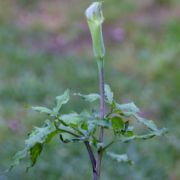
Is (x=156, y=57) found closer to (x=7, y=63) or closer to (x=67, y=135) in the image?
(x=7, y=63)

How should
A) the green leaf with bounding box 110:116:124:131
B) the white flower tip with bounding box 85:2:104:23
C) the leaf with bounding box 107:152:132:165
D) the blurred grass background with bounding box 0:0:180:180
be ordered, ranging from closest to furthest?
the white flower tip with bounding box 85:2:104:23 → the green leaf with bounding box 110:116:124:131 → the leaf with bounding box 107:152:132:165 → the blurred grass background with bounding box 0:0:180:180

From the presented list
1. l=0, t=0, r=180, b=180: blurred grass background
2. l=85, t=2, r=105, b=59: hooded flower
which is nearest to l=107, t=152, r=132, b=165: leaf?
l=85, t=2, r=105, b=59: hooded flower

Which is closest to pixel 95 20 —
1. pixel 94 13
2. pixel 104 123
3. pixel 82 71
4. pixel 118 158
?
pixel 94 13

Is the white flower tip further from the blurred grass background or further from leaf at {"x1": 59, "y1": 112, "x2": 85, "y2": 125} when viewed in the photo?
the blurred grass background

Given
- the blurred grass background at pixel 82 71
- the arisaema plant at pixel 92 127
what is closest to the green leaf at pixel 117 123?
the arisaema plant at pixel 92 127

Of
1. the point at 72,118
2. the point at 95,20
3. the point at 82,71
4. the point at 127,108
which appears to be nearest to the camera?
the point at 95,20

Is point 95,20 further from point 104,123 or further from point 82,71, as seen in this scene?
point 82,71
